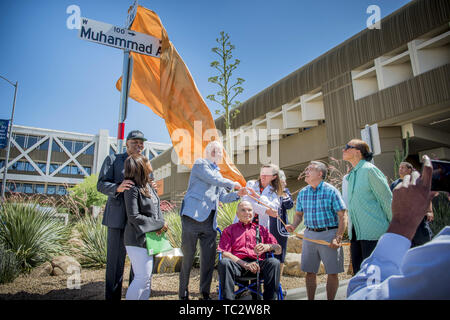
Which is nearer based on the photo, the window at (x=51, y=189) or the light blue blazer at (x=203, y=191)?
the light blue blazer at (x=203, y=191)

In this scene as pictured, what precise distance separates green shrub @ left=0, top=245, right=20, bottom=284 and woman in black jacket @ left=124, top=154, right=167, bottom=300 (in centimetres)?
304

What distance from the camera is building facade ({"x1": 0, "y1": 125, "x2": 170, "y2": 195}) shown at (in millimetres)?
38906

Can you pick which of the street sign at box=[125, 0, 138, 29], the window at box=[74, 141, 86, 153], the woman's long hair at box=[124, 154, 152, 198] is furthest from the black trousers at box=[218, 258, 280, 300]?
the window at box=[74, 141, 86, 153]

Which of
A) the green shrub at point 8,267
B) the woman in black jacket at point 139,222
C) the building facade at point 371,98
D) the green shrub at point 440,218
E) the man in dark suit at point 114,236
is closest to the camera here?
the woman in black jacket at point 139,222

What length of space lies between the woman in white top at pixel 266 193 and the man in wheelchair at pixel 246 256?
0.38m

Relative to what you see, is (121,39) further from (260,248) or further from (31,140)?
(31,140)

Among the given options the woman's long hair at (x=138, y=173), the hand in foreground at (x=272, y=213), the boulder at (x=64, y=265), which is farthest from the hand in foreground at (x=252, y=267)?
the boulder at (x=64, y=265)

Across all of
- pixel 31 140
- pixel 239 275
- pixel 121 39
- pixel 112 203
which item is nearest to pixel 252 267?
pixel 239 275

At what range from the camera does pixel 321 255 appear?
3176mm

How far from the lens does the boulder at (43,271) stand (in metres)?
4.94

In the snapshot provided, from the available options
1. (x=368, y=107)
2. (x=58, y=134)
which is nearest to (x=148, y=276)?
(x=368, y=107)

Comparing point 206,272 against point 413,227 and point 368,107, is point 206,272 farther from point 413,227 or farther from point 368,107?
point 368,107

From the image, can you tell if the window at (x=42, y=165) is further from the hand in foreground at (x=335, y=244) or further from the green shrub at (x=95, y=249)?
the hand in foreground at (x=335, y=244)

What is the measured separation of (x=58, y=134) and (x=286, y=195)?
46233 millimetres
